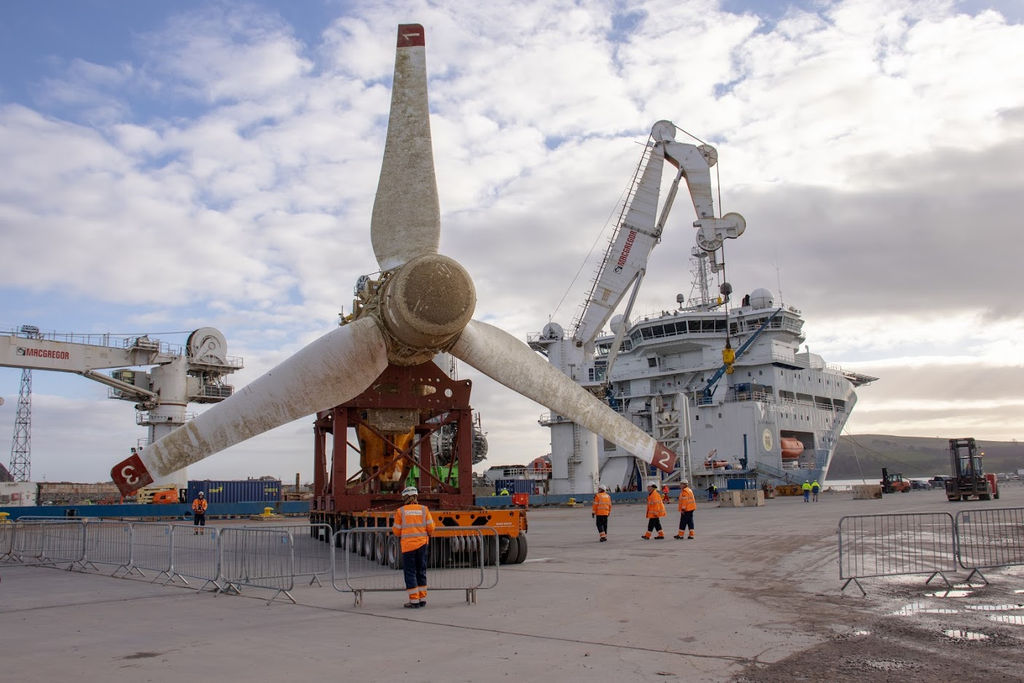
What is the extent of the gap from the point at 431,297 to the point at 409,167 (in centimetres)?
285

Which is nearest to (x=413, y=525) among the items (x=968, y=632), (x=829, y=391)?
(x=968, y=632)

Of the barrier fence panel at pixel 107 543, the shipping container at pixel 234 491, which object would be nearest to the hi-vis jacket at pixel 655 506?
the barrier fence panel at pixel 107 543

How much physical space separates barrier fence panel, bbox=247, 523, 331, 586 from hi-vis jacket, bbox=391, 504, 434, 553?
2106 mm

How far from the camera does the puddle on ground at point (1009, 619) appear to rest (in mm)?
8211

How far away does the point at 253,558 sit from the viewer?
1255 centimetres

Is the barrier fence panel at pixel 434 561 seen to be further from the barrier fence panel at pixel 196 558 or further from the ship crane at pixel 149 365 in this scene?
the ship crane at pixel 149 365

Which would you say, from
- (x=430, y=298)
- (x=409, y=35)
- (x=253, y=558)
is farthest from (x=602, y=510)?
(x=409, y=35)

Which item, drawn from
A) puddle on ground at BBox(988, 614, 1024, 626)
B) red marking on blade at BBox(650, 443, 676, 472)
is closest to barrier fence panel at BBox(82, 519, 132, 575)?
red marking on blade at BBox(650, 443, 676, 472)

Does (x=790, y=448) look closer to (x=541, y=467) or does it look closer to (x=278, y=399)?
(x=541, y=467)

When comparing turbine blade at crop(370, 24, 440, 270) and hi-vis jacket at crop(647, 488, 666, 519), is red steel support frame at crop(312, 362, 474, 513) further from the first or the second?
hi-vis jacket at crop(647, 488, 666, 519)

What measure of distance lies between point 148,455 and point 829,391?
58.2 meters

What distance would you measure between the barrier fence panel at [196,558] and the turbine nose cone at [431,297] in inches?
196

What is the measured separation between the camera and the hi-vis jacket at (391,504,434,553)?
9977 mm

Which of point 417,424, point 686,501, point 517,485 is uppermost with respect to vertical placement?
point 417,424
